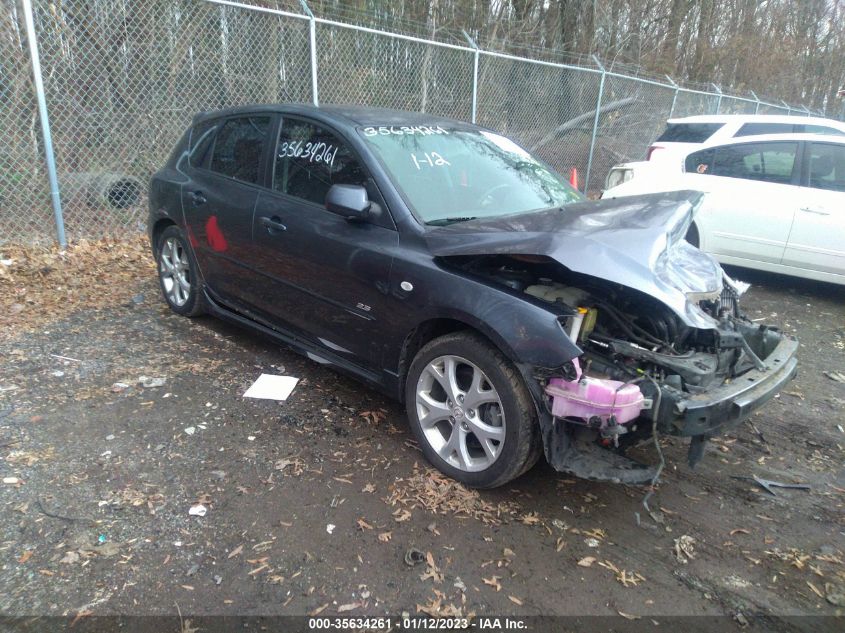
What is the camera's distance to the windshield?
3.40 metres

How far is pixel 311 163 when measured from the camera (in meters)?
3.74

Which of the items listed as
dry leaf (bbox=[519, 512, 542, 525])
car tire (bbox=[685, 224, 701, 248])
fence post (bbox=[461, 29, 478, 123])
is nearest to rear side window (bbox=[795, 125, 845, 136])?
car tire (bbox=[685, 224, 701, 248])

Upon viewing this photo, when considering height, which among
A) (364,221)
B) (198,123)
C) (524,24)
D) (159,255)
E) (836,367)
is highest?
(524,24)

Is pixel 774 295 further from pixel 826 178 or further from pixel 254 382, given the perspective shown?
pixel 254 382

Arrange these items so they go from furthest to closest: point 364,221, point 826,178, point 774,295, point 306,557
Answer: point 774,295 → point 826,178 → point 364,221 → point 306,557

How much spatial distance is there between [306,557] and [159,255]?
11.6ft

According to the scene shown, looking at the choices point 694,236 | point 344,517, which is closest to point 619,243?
point 344,517

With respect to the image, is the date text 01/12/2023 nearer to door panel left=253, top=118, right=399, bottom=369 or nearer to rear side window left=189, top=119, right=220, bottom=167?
door panel left=253, top=118, right=399, bottom=369

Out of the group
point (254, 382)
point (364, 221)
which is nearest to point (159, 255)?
point (254, 382)

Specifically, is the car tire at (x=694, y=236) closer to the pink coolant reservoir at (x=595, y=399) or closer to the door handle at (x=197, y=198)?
the pink coolant reservoir at (x=595, y=399)

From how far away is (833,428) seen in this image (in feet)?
12.5

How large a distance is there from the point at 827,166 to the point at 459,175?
4687 millimetres

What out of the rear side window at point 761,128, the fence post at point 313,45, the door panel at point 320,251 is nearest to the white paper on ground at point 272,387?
the door panel at point 320,251

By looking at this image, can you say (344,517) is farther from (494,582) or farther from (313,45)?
(313,45)
